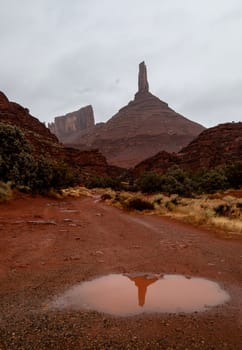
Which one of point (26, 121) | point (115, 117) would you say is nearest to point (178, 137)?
point (115, 117)

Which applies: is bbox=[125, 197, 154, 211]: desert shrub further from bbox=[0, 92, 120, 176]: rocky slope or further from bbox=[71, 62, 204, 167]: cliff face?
bbox=[71, 62, 204, 167]: cliff face

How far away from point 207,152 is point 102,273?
7569cm

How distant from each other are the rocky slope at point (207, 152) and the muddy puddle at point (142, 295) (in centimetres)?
6382

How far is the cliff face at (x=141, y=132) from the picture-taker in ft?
487

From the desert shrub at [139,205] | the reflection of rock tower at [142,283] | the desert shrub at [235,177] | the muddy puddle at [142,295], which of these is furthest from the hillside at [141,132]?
the muddy puddle at [142,295]

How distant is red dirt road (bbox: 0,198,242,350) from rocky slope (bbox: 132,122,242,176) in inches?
2366

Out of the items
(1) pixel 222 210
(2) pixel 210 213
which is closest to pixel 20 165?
(2) pixel 210 213

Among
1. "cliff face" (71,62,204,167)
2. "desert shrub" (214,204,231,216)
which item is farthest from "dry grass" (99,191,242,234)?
"cliff face" (71,62,204,167)

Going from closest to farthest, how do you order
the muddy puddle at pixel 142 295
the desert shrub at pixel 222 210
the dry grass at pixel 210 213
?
1. the muddy puddle at pixel 142 295
2. the dry grass at pixel 210 213
3. the desert shrub at pixel 222 210

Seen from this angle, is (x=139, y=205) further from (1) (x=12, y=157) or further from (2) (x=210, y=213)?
(1) (x=12, y=157)

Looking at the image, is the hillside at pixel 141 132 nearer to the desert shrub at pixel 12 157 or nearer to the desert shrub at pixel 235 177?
the desert shrub at pixel 235 177

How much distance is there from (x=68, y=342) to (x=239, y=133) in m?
86.9

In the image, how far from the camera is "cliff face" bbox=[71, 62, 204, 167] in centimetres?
14850

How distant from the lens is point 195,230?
12086 millimetres
